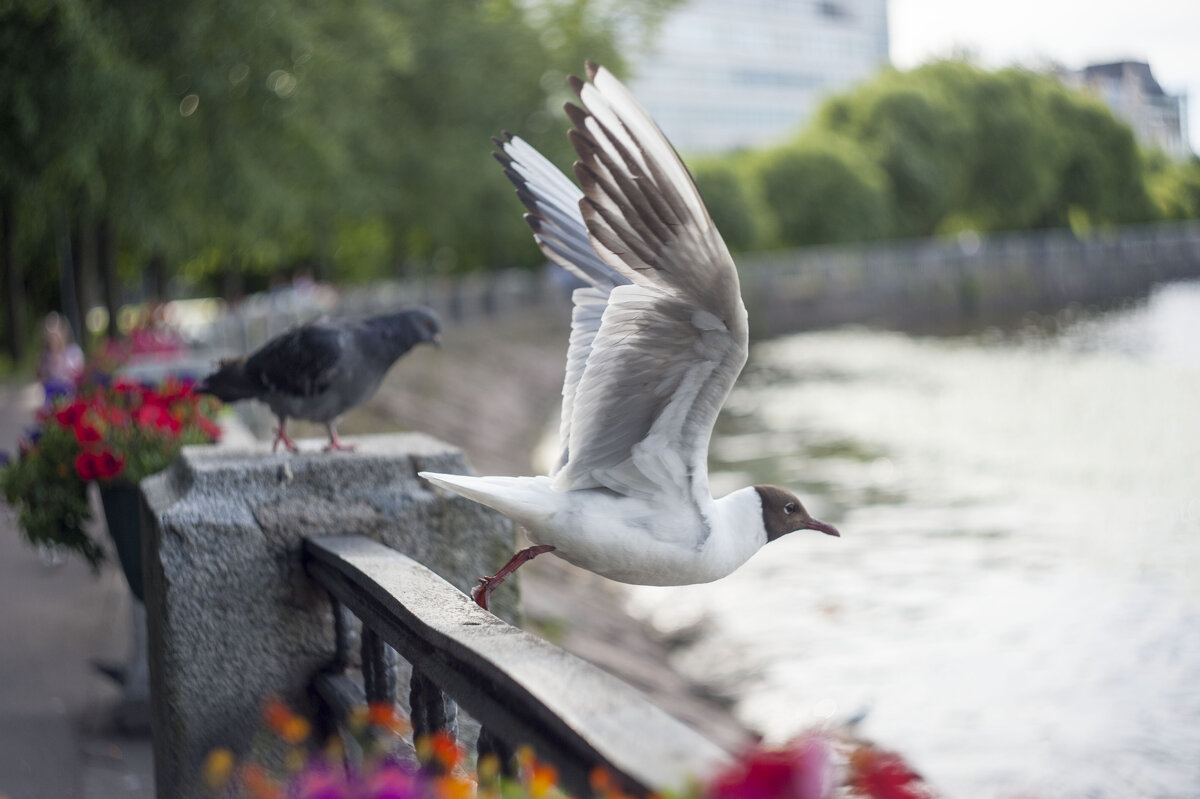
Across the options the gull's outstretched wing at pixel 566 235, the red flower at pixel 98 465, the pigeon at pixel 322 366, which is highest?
the gull's outstretched wing at pixel 566 235

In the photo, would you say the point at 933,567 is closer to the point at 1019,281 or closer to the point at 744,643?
the point at 744,643

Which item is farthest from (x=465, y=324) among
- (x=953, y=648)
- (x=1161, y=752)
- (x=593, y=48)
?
(x=1161, y=752)

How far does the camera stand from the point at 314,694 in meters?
3.14

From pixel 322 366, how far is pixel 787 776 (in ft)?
9.51

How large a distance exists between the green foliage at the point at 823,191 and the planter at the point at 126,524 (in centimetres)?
5310

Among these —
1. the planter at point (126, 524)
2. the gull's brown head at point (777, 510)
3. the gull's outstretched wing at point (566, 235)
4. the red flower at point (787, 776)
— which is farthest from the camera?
the planter at point (126, 524)

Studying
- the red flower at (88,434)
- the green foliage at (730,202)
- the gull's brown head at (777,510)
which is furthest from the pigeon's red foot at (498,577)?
the green foliage at (730,202)

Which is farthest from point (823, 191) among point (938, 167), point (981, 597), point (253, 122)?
point (981, 597)

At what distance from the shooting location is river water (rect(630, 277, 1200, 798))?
9250 millimetres

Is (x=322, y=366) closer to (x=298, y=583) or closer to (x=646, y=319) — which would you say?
(x=298, y=583)

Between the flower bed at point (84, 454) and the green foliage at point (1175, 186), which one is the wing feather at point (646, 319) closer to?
the flower bed at point (84, 454)

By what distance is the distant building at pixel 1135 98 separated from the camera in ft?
185

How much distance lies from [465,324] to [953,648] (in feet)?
70.1

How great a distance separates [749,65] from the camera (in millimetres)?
102312
